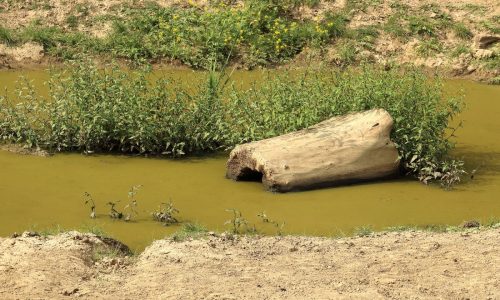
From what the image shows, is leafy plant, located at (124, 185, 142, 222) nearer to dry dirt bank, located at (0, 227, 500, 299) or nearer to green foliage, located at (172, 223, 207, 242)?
green foliage, located at (172, 223, 207, 242)

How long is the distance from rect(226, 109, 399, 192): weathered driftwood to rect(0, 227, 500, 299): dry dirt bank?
1.50 m

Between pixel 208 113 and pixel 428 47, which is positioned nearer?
pixel 208 113

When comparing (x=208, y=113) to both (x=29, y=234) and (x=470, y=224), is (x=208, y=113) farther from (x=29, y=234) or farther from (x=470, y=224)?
(x=29, y=234)

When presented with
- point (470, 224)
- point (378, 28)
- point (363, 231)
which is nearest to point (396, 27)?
point (378, 28)

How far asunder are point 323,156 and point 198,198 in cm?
115

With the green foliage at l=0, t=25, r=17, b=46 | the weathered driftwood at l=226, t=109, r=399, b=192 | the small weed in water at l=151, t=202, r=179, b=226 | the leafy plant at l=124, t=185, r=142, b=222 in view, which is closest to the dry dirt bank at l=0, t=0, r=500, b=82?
the green foliage at l=0, t=25, r=17, b=46

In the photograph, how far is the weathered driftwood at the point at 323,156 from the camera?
28.0 feet

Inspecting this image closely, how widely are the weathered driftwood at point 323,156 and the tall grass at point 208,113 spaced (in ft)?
0.95

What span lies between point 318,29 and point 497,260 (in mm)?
8094

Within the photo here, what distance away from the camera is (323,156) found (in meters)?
8.62

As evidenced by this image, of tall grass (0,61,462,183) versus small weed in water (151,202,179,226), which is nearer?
small weed in water (151,202,179,226)

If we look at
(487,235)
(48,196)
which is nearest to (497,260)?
(487,235)

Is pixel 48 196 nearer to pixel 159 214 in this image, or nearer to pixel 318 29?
pixel 159 214

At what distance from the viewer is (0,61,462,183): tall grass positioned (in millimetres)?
9172
